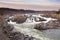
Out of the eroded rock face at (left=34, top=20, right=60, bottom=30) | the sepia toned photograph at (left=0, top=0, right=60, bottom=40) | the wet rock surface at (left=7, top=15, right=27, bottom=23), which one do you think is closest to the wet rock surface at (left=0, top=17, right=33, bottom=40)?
the sepia toned photograph at (left=0, top=0, right=60, bottom=40)

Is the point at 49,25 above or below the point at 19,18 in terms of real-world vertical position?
below

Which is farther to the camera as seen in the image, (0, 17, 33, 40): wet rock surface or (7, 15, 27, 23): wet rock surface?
(7, 15, 27, 23): wet rock surface

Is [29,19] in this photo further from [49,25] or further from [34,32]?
[49,25]

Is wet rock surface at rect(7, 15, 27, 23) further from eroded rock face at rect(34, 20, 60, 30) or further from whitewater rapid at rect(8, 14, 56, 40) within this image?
eroded rock face at rect(34, 20, 60, 30)

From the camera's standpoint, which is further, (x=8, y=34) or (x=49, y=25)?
(x=49, y=25)

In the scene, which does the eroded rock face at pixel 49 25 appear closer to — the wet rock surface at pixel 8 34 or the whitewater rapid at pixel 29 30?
the whitewater rapid at pixel 29 30

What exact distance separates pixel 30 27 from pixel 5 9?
546 mm

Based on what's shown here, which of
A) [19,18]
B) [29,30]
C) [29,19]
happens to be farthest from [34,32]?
[19,18]

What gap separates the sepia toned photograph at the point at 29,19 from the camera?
2533 millimetres

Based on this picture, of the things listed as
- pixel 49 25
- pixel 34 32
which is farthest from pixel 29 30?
pixel 49 25

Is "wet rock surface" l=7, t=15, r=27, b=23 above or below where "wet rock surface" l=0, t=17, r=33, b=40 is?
above

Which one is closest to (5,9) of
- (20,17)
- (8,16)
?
(8,16)

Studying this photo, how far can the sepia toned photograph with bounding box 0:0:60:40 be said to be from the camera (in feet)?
8.31

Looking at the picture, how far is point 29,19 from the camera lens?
2664 mm
